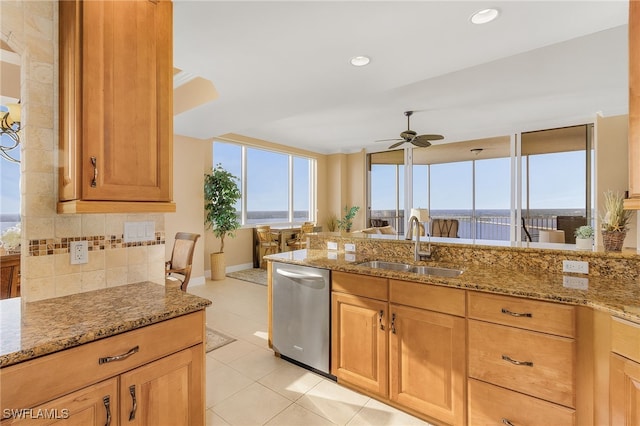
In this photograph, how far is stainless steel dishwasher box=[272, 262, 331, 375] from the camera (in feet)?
7.54

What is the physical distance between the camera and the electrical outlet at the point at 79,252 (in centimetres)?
152

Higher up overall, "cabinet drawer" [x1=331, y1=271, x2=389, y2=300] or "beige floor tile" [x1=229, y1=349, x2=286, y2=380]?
"cabinet drawer" [x1=331, y1=271, x2=389, y2=300]

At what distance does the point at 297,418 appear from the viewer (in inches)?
76.3

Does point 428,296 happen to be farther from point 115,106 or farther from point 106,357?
point 115,106

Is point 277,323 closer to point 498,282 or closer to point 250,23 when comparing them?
point 498,282

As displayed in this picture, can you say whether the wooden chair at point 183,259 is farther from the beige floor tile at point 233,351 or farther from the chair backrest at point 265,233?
the chair backrest at point 265,233

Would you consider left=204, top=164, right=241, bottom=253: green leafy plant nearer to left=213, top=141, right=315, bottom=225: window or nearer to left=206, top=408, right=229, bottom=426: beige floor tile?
left=213, top=141, right=315, bottom=225: window

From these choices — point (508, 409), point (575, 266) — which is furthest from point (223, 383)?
point (575, 266)

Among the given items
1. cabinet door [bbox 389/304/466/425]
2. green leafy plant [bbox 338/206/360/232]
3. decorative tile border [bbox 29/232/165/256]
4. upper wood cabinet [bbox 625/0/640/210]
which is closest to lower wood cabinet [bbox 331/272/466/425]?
cabinet door [bbox 389/304/466/425]

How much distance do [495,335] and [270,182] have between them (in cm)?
605

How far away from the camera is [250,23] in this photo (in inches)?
84.0

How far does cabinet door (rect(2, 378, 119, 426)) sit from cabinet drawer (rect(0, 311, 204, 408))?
25 mm

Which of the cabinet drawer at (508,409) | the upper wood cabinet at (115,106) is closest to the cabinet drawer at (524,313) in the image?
the cabinet drawer at (508,409)

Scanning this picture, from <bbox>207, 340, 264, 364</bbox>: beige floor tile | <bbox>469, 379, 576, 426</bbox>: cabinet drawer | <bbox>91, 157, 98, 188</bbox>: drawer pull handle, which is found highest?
<bbox>91, 157, 98, 188</bbox>: drawer pull handle
